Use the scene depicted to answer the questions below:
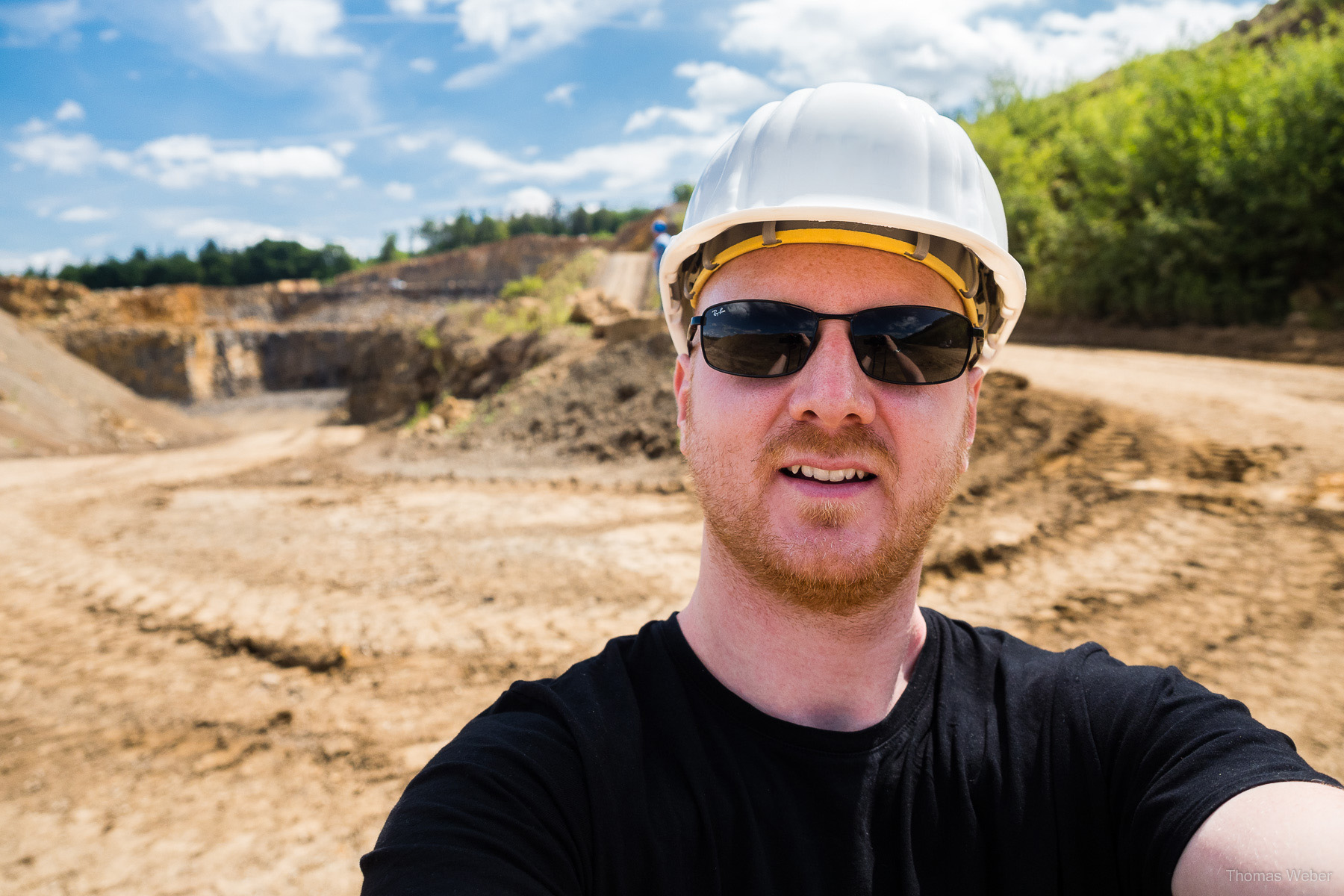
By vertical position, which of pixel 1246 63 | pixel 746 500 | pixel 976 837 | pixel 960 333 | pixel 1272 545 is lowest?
pixel 1272 545

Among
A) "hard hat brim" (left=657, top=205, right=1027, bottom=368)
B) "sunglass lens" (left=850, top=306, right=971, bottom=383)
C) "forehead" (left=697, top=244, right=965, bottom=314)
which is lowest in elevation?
"sunglass lens" (left=850, top=306, right=971, bottom=383)

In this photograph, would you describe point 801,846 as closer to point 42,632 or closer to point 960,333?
point 960,333

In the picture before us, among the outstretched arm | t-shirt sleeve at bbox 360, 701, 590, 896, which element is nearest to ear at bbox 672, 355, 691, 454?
t-shirt sleeve at bbox 360, 701, 590, 896

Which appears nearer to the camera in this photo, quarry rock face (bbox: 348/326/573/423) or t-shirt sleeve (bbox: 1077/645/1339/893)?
t-shirt sleeve (bbox: 1077/645/1339/893)

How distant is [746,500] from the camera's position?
1.54 meters

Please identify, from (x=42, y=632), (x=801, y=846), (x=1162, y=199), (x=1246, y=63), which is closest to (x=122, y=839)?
(x=42, y=632)

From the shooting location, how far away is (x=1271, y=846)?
1183 millimetres

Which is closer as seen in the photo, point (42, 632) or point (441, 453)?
point (42, 632)

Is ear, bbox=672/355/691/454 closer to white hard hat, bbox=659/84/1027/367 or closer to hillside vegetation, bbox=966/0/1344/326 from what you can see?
white hard hat, bbox=659/84/1027/367

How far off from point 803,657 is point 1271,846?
80 centimetres

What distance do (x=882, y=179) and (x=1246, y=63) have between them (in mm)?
21239

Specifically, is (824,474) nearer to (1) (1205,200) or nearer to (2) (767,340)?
(2) (767,340)

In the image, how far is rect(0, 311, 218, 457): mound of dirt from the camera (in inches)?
698

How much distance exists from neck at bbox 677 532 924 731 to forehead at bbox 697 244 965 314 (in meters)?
0.61
